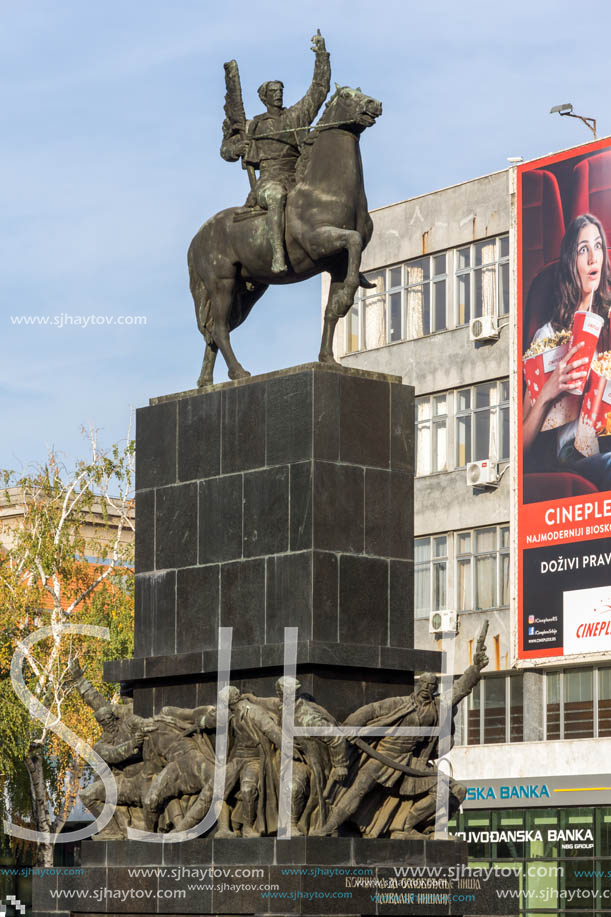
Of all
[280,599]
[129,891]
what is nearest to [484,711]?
[129,891]

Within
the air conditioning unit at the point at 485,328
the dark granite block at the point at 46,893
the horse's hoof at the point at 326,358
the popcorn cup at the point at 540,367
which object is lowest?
the dark granite block at the point at 46,893

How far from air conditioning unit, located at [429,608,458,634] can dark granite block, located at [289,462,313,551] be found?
30695 mm

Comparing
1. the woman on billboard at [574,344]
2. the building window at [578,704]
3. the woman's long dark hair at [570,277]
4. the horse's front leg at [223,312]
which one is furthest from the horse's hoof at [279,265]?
the building window at [578,704]

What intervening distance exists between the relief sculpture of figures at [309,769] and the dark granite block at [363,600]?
2.23 feet

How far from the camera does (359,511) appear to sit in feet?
65.5

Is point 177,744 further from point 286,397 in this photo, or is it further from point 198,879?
point 286,397

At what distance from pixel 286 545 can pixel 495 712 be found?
30.5m

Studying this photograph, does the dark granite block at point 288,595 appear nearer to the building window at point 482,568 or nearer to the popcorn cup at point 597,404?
the popcorn cup at point 597,404

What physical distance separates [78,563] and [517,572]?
11.4 metres

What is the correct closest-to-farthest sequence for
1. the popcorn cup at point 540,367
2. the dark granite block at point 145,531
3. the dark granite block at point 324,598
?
1. the dark granite block at point 324,598
2. the dark granite block at point 145,531
3. the popcorn cup at point 540,367

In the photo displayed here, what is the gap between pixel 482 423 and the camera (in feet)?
167

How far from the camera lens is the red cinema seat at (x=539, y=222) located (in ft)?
160

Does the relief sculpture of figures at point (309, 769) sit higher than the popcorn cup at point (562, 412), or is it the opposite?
the popcorn cup at point (562, 412)

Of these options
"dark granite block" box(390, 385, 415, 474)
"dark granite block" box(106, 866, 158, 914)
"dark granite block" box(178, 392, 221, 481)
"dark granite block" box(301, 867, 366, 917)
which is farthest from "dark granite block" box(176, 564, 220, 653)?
"dark granite block" box(301, 867, 366, 917)
